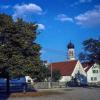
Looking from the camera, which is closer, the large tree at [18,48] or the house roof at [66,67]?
the large tree at [18,48]

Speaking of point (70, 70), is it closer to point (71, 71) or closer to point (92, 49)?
point (71, 71)

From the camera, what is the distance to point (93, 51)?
7438cm

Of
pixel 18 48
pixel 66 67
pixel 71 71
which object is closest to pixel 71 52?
pixel 66 67

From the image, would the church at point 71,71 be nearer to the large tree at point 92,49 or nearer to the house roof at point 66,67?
the house roof at point 66,67

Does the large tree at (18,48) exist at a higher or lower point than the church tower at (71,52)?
lower

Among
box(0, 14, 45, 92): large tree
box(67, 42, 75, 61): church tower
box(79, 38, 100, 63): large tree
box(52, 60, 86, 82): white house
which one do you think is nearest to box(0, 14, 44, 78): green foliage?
box(0, 14, 45, 92): large tree

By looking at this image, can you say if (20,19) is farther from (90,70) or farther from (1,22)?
(90,70)

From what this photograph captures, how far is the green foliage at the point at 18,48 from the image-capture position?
4381cm

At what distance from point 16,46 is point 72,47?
294 ft

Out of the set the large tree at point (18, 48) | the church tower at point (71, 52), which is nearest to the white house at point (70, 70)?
the church tower at point (71, 52)

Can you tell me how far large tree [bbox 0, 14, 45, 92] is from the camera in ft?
144

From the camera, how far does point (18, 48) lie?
45.2 metres

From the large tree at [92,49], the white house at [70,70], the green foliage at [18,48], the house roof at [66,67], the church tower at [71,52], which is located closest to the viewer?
the green foliage at [18,48]

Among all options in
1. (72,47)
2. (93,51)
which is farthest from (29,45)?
(72,47)
